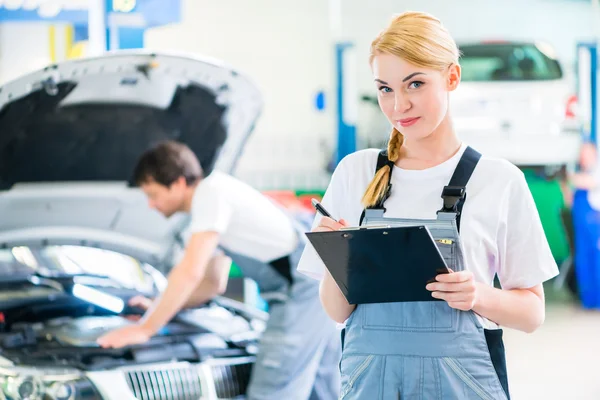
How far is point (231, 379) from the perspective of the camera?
287 centimetres

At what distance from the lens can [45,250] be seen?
Answer: 3277 millimetres

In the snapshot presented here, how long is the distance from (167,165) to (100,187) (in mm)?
252

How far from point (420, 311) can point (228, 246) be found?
1.73 meters

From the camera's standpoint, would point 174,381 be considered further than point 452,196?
Yes

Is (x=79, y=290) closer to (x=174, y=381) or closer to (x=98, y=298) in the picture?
(x=98, y=298)

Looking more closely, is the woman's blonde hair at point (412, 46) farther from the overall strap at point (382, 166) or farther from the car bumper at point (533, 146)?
the car bumper at point (533, 146)

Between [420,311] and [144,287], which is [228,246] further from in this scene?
[420,311]

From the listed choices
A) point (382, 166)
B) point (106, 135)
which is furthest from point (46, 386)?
point (382, 166)

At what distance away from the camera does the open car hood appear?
3119 mm

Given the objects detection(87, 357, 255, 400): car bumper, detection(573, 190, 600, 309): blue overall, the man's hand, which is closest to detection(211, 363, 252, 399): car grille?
detection(87, 357, 255, 400): car bumper

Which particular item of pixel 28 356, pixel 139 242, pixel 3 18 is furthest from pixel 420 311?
pixel 3 18

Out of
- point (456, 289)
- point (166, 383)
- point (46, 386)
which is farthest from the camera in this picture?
point (166, 383)

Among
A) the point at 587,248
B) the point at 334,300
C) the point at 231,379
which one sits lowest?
the point at 587,248

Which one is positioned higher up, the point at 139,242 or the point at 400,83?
the point at 400,83
